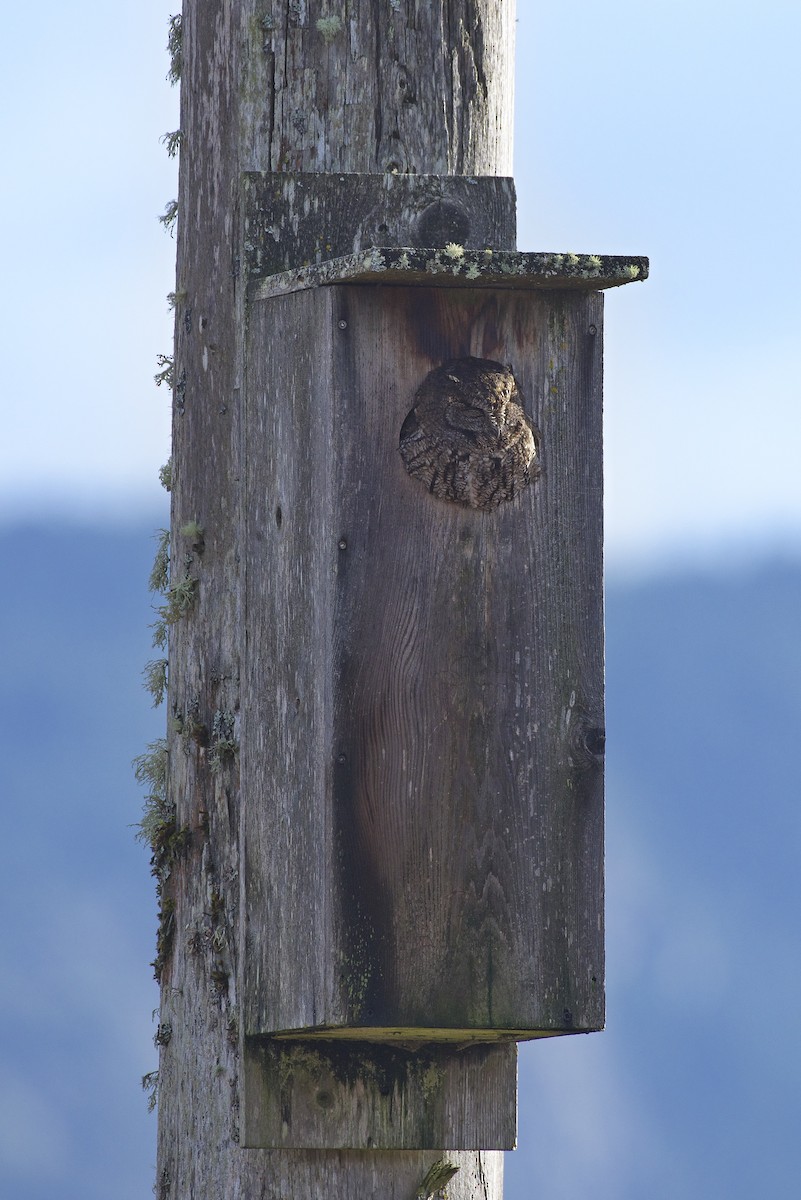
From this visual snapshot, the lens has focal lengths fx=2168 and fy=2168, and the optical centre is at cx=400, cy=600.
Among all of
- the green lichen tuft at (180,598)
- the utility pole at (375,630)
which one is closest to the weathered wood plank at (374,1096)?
the utility pole at (375,630)

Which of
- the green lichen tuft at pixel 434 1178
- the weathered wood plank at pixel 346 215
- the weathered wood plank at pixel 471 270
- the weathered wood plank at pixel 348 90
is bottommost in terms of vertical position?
the green lichen tuft at pixel 434 1178

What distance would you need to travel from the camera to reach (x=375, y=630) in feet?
12.6

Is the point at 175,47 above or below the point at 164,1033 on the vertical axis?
above

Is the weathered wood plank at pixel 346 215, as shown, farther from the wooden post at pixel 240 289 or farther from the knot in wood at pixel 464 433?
the knot in wood at pixel 464 433

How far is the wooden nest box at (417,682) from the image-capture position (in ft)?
12.6

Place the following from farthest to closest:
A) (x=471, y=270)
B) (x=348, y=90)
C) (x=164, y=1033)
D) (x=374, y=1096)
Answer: (x=164, y=1033)
(x=348, y=90)
(x=374, y=1096)
(x=471, y=270)

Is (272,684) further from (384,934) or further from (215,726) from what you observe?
(384,934)

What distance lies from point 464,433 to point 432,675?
1.42ft

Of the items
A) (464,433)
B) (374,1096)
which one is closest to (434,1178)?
(374,1096)

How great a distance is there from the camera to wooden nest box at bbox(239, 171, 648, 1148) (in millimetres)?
3826

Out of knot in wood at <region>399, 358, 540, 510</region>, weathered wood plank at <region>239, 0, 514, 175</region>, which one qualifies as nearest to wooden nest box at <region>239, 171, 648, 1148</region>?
knot in wood at <region>399, 358, 540, 510</region>

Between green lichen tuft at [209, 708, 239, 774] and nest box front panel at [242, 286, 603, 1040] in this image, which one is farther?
green lichen tuft at [209, 708, 239, 774]

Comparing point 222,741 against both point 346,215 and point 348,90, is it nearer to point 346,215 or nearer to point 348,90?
point 346,215

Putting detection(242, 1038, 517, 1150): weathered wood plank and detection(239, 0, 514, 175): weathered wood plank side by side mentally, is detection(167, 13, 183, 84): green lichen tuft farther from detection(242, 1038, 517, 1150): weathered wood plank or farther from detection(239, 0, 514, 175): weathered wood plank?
detection(242, 1038, 517, 1150): weathered wood plank
